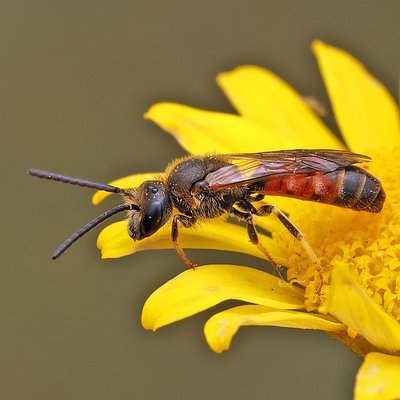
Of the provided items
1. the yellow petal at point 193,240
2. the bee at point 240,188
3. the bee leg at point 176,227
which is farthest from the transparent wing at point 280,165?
the yellow petal at point 193,240

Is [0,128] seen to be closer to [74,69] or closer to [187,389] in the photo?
[74,69]

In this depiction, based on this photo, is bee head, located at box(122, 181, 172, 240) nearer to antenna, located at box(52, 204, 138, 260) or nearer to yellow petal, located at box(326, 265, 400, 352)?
antenna, located at box(52, 204, 138, 260)

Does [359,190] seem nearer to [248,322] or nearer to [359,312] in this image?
[359,312]

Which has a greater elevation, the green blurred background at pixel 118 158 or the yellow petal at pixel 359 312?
the yellow petal at pixel 359 312

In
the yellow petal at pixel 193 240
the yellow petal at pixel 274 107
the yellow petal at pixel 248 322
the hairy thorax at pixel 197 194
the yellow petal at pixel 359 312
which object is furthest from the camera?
the yellow petal at pixel 274 107

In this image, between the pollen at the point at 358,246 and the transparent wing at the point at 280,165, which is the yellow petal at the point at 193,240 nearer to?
the pollen at the point at 358,246

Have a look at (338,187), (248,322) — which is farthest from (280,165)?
(248,322)

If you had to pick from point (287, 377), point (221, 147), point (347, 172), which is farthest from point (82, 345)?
point (347, 172)
